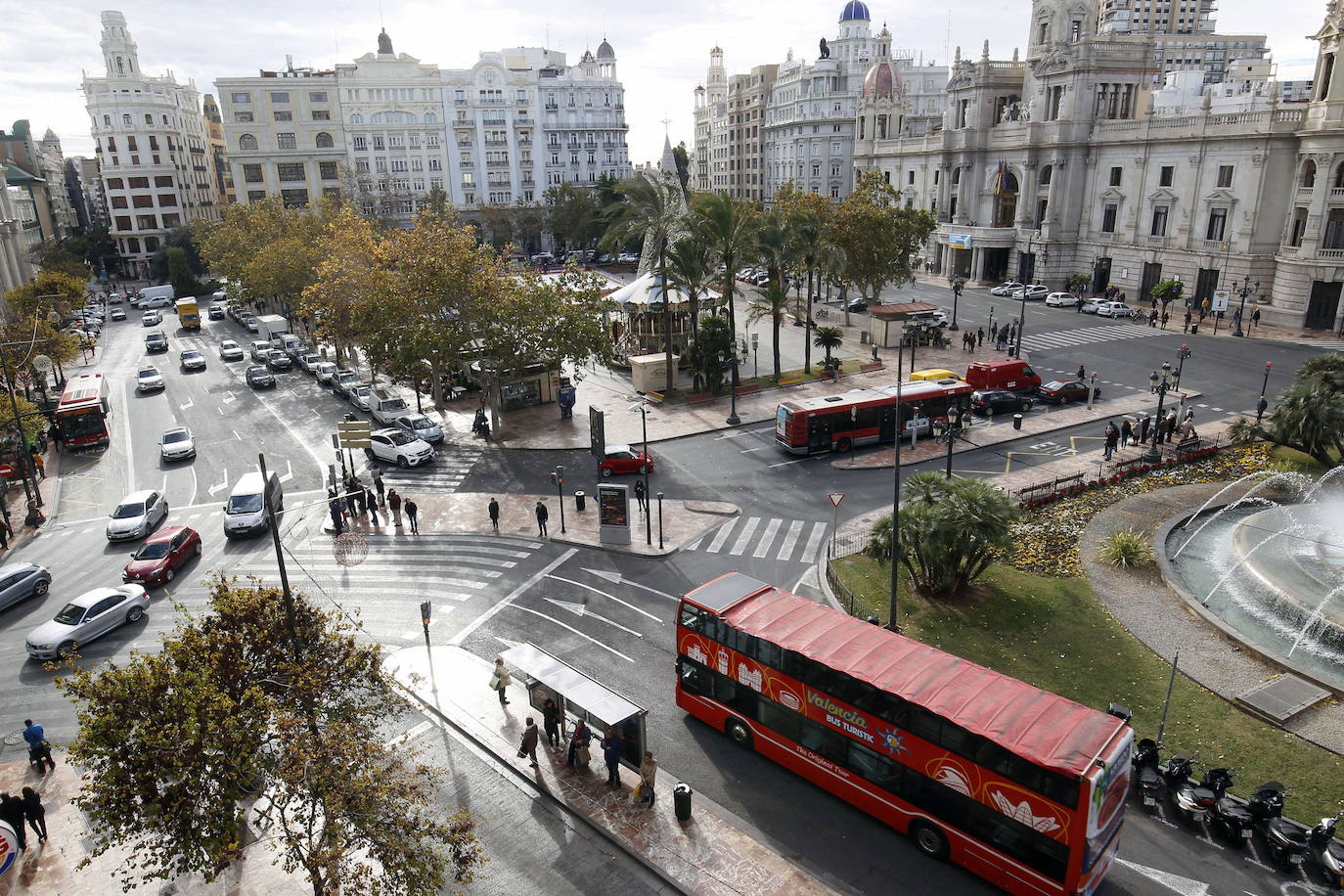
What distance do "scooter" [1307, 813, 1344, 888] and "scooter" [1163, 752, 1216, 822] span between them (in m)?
1.56

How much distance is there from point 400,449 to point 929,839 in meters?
30.8

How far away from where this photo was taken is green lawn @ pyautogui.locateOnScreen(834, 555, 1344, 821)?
1709cm

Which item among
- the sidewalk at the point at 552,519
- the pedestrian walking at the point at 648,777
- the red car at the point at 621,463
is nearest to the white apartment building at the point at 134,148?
the sidewalk at the point at 552,519

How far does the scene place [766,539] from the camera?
30.4 metres

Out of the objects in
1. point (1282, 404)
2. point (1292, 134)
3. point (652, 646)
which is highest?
point (1292, 134)

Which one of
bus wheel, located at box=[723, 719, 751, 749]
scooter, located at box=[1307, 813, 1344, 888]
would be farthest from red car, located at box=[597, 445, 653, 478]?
scooter, located at box=[1307, 813, 1344, 888]

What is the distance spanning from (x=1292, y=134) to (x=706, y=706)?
214 ft

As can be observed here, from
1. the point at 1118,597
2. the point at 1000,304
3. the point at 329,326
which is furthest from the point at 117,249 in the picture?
the point at 1118,597

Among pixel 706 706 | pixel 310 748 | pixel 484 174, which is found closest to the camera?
pixel 310 748

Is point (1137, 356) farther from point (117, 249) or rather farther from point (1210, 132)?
point (117, 249)

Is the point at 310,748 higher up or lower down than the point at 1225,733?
higher up

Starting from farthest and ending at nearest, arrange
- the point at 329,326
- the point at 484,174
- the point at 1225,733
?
the point at 484,174 < the point at 329,326 < the point at 1225,733

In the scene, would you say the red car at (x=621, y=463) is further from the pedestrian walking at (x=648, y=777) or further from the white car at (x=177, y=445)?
the white car at (x=177, y=445)

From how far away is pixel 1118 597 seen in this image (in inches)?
954
